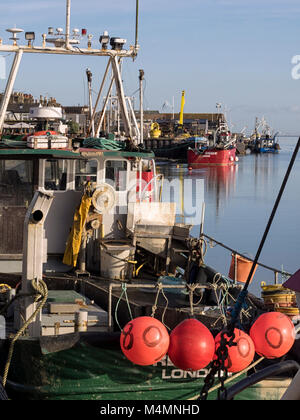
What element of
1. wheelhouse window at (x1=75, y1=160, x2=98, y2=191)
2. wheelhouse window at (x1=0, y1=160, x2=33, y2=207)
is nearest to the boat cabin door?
wheelhouse window at (x1=0, y1=160, x2=33, y2=207)

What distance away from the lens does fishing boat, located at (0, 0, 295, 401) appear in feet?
30.7

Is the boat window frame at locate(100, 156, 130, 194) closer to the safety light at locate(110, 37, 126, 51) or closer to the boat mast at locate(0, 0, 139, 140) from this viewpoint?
the boat mast at locate(0, 0, 139, 140)

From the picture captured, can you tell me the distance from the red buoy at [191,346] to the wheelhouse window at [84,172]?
18.2 feet

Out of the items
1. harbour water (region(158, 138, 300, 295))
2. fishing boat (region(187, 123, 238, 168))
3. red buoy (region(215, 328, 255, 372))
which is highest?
fishing boat (region(187, 123, 238, 168))

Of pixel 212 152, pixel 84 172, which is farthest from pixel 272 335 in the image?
pixel 212 152

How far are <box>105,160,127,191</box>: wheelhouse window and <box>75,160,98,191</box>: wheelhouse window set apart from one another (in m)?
0.25

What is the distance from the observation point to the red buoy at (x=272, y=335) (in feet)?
27.2

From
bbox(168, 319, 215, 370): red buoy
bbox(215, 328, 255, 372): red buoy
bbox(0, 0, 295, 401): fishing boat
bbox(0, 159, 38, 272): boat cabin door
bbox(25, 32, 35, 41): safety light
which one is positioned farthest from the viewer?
bbox(25, 32, 35, 41): safety light

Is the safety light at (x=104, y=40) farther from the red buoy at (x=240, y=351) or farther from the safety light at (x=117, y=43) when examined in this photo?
the red buoy at (x=240, y=351)

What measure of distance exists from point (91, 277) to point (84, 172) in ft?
6.82

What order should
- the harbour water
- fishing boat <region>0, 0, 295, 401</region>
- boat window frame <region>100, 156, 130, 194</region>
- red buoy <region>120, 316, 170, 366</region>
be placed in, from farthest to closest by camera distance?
1. the harbour water
2. boat window frame <region>100, 156, 130, 194</region>
3. fishing boat <region>0, 0, 295, 401</region>
4. red buoy <region>120, 316, 170, 366</region>

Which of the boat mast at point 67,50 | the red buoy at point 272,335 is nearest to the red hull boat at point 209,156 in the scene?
the boat mast at point 67,50
